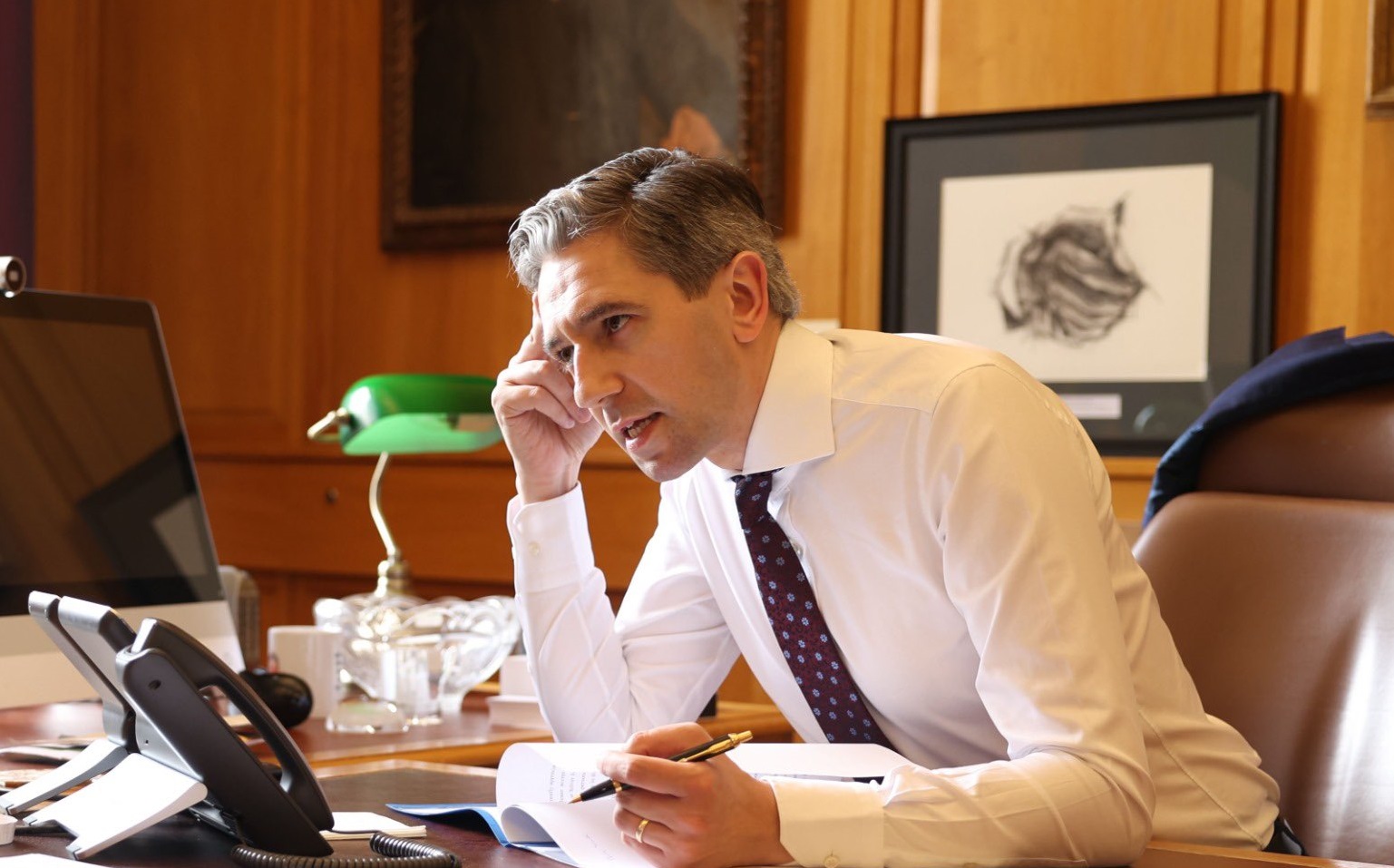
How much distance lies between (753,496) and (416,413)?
0.81 metres

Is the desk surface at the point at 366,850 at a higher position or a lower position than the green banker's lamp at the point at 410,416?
lower

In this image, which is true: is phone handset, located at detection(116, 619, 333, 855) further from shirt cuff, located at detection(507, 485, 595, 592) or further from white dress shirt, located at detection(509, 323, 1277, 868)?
shirt cuff, located at detection(507, 485, 595, 592)

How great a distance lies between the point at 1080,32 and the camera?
331 centimetres

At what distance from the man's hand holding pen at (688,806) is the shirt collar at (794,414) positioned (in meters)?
0.46

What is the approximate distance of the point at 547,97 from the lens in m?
3.99

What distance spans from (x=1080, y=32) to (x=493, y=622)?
6.36ft

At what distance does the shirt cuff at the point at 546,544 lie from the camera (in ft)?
5.98

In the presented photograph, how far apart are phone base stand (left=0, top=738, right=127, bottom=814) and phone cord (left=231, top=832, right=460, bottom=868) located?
20 centimetres

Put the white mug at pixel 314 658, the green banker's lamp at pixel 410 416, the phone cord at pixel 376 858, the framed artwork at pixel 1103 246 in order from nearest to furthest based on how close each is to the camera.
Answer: the phone cord at pixel 376 858 → the white mug at pixel 314 658 → the green banker's lamp at pixel 410 416 → the framed artwork at pixel 1103 246

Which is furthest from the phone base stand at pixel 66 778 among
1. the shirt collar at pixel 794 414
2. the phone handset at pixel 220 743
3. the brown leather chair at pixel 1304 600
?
the brown leather chair at pixel 1304 600

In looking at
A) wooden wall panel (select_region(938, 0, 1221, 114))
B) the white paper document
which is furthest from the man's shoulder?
wooden wall panel (select_region(938, 0, 1221, 114))

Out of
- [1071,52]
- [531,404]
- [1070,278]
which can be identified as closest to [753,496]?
[531,404]

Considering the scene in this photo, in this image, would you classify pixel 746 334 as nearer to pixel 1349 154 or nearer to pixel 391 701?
pixel 391 701

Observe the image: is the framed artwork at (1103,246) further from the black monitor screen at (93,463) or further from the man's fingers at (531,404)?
the black monitor screen at (93,463)
